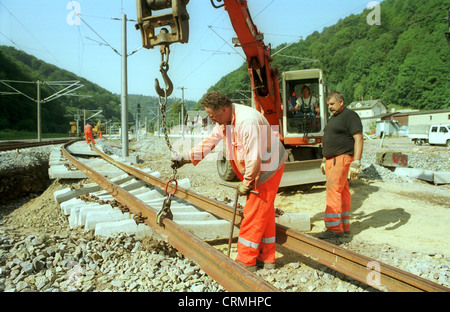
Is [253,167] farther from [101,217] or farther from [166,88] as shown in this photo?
[101,217]

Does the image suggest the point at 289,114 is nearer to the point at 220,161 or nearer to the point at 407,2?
the point at 220,161

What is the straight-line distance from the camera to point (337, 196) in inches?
160

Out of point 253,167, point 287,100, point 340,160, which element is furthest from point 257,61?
point 253,167

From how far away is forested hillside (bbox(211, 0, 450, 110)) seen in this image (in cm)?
3559

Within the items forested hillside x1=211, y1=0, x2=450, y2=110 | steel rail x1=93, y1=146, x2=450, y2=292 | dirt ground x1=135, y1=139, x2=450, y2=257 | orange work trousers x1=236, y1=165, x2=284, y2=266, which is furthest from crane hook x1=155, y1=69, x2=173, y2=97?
forested hillside x1=211, y1=0, x2=450, y2=110

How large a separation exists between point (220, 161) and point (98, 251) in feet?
18.7

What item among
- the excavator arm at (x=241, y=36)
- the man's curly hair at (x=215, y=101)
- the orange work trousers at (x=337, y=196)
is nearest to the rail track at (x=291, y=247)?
the orange work trousers at (x=337, y=196)

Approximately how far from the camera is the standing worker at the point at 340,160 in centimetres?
410

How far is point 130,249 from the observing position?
11.2 ft

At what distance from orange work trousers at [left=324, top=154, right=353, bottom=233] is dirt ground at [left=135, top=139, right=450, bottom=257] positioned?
0.37m

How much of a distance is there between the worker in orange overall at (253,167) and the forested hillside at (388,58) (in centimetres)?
2971

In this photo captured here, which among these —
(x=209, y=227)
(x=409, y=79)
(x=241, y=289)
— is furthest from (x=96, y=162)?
(x=409, y=79)

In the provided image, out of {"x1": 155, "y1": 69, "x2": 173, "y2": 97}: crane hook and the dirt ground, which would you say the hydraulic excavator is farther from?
{"x1": 155, "y1": 69, "x2": 173, "y2": 97}: crane hook

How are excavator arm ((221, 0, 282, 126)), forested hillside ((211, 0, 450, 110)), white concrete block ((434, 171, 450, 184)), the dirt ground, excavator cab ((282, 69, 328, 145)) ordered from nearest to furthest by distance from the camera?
the dirt ground
excavator arm ((221, 0, 282, 126))
excavator cab ((282, 69, 328, 145))
white concrete block ((434, 171, 450, 184))
forested hillside ((211, 0, 450, 110))
